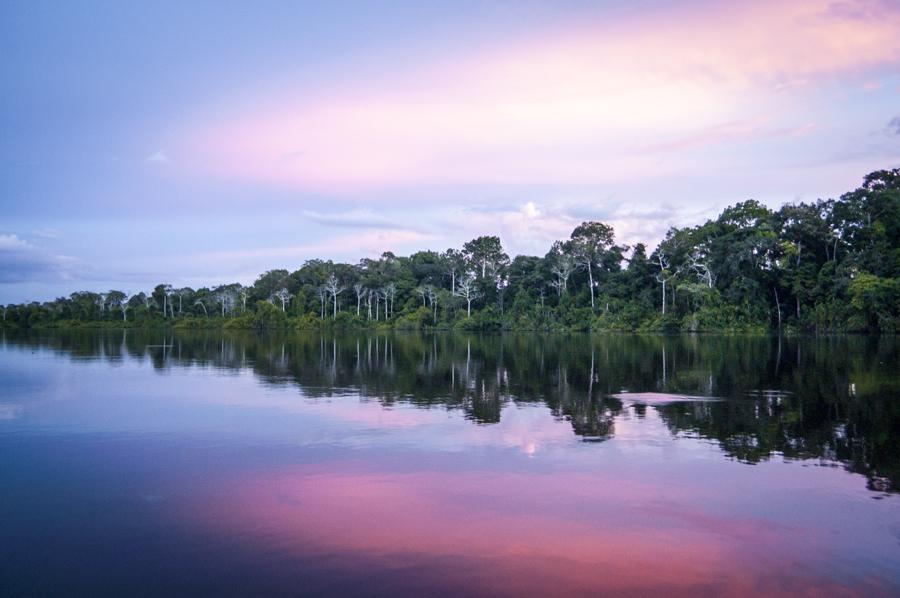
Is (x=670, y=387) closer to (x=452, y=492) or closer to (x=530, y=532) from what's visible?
(x=452, y=492)

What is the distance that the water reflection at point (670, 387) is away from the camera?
12.6 meters

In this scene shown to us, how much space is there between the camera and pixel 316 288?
9825cm

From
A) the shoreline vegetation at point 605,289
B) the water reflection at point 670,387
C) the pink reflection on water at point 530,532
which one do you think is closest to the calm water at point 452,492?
the pink reflection on water at point 530,532

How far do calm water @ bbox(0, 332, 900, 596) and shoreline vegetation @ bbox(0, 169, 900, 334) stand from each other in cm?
4527

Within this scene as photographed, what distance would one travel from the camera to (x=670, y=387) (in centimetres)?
2055

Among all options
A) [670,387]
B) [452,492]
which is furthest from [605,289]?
[452,492]

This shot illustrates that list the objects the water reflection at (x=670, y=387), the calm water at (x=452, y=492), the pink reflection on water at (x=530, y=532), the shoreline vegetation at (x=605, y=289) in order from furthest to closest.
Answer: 1. the shoreline vegetation at (x=605, y=289)
2. the water reflection at (x=670, y=387)
3. the calm water at (x=452, y=492)
4. the pink reflection on water at (x=530, y=532)

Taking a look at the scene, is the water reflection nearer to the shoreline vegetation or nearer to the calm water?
the calm water

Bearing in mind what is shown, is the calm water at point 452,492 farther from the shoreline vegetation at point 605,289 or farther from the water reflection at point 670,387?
the shoreline vegetation at point 605,289

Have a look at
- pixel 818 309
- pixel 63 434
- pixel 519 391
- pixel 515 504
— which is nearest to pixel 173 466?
pixel 63 434

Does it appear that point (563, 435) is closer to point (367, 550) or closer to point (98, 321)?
point (367, 550)

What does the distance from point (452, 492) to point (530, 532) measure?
71.4 inches

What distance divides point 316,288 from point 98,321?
35.8 metres

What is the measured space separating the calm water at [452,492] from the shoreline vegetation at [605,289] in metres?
45.3
